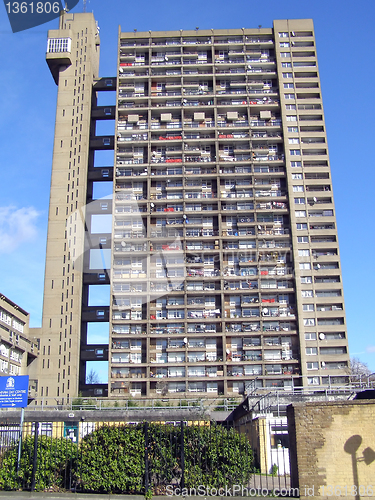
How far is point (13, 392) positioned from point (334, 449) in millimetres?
15148

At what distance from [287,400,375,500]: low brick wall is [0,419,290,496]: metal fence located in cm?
95

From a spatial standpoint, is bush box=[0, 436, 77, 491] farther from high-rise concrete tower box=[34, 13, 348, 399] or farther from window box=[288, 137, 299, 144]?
window box=[288, 137, 299, 144]

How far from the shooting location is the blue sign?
2467 cm

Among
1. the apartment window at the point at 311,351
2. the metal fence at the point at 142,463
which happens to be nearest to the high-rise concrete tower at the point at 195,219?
the apartment window at the point at 311,351

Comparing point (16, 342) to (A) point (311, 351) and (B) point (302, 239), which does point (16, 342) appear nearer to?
(A) point (311, 351)

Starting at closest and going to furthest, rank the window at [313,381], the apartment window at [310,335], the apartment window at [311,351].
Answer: the window at [313,381] → the apartment window at [311,351] → the apartment window at [310,335]

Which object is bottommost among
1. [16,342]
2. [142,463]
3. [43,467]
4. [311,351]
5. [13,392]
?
[43,467]

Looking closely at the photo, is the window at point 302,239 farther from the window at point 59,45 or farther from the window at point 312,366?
the window at point 59,45

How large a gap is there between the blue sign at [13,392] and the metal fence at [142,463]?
5791 mm

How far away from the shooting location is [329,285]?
75.8 meters

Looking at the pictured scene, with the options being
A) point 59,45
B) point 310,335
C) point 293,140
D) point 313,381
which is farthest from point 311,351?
point 59,45

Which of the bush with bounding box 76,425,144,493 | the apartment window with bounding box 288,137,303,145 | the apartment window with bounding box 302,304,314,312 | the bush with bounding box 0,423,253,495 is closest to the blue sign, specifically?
the bush with bounding box 0,423,253,495

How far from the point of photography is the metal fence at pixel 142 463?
18.1 m

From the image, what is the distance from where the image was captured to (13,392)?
2480 cm
